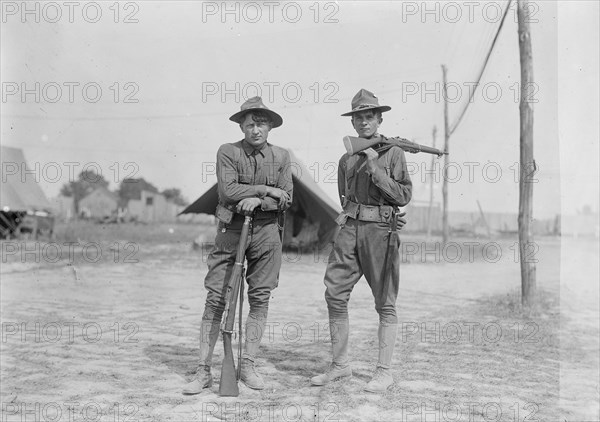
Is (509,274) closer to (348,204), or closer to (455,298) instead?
(455,298)

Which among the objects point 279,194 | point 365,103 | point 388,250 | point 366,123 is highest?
point 365,103

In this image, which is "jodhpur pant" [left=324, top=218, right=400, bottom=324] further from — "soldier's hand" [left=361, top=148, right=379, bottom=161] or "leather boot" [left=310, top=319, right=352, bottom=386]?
"soldier's hand" [left=361, top=148, right=379, bottom=161]

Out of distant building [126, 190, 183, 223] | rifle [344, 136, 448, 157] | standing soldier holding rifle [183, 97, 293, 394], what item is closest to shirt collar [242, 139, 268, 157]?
standing soldier holding rifle [183, 97, 293, 394]

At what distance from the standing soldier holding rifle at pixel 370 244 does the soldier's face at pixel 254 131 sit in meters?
0.54

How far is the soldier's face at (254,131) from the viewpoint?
12.0 feet

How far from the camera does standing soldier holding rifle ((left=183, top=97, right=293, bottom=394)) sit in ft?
11.9

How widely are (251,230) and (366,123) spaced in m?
0.96

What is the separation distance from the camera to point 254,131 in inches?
144

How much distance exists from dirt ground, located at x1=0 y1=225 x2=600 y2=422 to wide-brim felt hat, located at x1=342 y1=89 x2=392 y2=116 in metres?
1.67

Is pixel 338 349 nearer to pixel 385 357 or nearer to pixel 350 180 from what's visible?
pixel 385 357

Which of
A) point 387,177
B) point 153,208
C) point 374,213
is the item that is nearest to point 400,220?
point 374,213

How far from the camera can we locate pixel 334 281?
369 cm

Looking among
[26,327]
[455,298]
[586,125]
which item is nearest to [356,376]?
[586,125]

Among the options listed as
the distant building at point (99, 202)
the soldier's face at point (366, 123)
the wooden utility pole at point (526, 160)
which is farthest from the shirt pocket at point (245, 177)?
the distant building at point (99, 202)
